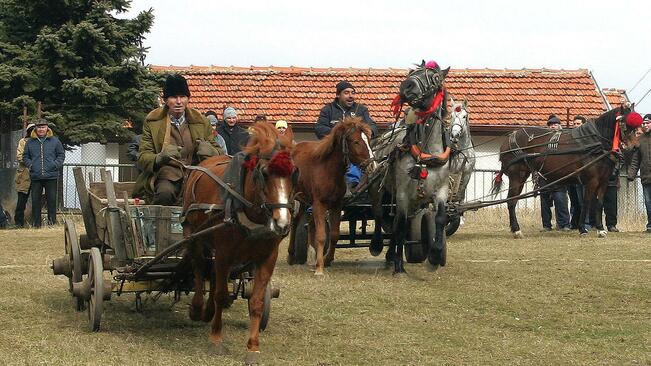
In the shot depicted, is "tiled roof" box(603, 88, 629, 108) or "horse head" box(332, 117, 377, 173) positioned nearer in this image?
"horse head" box(332, 117, 377, 173)

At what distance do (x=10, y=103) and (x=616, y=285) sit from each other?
1615 centimetres

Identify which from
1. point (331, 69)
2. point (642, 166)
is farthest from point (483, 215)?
point (331, 69)

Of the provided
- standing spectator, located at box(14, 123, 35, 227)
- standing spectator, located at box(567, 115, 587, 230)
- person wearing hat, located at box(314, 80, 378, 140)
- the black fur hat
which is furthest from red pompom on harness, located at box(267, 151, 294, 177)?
standing spectator, located at box(567, 115, 587, 230)

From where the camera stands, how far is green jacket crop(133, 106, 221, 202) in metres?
9.94

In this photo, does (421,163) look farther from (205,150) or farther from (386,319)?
(205,150)

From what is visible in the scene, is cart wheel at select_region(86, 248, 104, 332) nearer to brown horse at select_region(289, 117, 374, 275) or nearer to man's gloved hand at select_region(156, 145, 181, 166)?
man's gloved hand at select_region(156, 145, 181, 166)

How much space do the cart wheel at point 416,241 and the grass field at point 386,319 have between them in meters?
0.21

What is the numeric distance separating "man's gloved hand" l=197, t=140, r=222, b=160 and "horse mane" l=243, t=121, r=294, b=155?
6.32 feet

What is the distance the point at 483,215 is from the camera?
24562 millimetres

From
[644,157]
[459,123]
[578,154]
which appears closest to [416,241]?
[459,123]

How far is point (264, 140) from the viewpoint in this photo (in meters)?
8.11

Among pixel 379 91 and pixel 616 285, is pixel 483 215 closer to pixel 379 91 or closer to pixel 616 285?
pixel 379 91

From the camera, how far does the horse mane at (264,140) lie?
8078 millimetres

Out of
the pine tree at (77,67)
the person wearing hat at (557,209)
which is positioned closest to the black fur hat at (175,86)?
the person wearing hat at (557,209)
